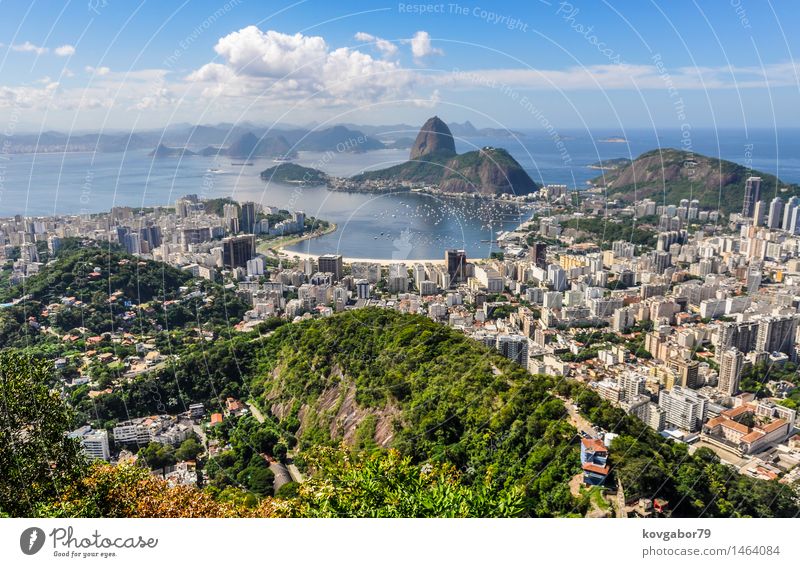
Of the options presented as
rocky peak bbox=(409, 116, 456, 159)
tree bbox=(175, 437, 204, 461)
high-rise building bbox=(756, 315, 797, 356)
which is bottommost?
tree bbox=(175, 437, 204, 461)

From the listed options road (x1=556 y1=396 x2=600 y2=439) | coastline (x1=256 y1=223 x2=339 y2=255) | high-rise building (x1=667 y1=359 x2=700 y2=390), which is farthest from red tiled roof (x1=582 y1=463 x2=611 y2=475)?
coastline (x1=256 y1=223 x2=339 y2=255)

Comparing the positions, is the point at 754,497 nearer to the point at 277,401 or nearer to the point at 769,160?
the point at 277,401

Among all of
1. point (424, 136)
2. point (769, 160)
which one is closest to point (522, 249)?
point (424, 136)

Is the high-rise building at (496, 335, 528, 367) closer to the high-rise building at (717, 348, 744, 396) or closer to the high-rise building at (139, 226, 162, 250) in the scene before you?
the high-rise building at (717, 348, 744, 396)

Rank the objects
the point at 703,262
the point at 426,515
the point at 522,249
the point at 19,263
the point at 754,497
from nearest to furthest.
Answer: the point at 426,515
the point at 754,497
the point at 19,263
the point at 703,262
the point at 522,249

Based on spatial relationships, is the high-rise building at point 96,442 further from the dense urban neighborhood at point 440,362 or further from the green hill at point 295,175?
the green hill at point 295,175

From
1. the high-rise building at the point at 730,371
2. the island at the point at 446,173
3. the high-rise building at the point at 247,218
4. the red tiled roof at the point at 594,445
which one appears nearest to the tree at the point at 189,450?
the red tiled roof at the point at 594,445

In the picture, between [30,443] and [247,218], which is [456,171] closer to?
[247,218]
